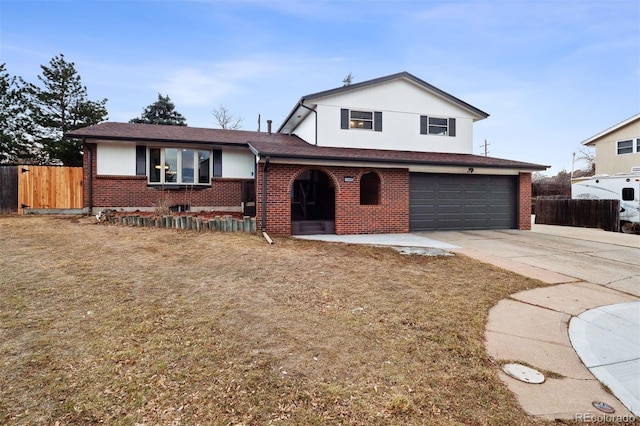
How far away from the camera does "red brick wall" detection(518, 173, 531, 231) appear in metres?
13.3

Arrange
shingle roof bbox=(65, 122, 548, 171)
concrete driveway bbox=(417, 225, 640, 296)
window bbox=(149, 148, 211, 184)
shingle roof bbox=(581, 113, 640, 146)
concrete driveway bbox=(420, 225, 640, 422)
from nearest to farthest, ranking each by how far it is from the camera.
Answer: concrete driveway bbox=(420, 225, 640, 422), concrete driveway bbox=(417, 225, 640, 296), shingle roof bbox=(65, 122, 548, 171), window bbox=(149, 148, 211, 184), shingle roof bbox=(581, 113, 640, 146)

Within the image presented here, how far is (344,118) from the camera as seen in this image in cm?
1345

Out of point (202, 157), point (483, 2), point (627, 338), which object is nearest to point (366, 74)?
point (483, 2)

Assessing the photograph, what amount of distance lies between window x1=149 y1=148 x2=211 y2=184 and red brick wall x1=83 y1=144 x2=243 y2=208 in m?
0.38

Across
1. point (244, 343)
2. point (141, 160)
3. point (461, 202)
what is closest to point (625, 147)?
point (461, 202)

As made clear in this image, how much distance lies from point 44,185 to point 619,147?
98.0ft

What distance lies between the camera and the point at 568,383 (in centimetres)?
274

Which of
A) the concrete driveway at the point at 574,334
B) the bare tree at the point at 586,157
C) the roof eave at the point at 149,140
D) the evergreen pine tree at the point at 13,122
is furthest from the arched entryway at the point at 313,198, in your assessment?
the bare tree at the point at 586,157

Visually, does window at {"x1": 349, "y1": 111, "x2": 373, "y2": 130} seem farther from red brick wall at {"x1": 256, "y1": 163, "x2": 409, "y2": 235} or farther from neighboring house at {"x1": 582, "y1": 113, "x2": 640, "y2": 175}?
neighboring house at {"x1": 582, "y1": 113, "x2": 640, "y2": 175}

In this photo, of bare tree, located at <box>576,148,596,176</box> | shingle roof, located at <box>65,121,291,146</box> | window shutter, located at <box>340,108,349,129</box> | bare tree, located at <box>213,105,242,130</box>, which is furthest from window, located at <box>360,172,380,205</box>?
bare tree, located at <box>576,148,596,176</box>

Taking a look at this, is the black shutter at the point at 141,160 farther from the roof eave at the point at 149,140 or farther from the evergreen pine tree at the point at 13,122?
the evergreen pine tree at the point at 13,122

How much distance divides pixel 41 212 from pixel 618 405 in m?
16.7

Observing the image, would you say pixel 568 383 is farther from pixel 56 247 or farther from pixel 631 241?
pixel 631 241

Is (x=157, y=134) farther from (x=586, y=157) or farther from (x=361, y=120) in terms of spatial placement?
(x=586, y=157)
